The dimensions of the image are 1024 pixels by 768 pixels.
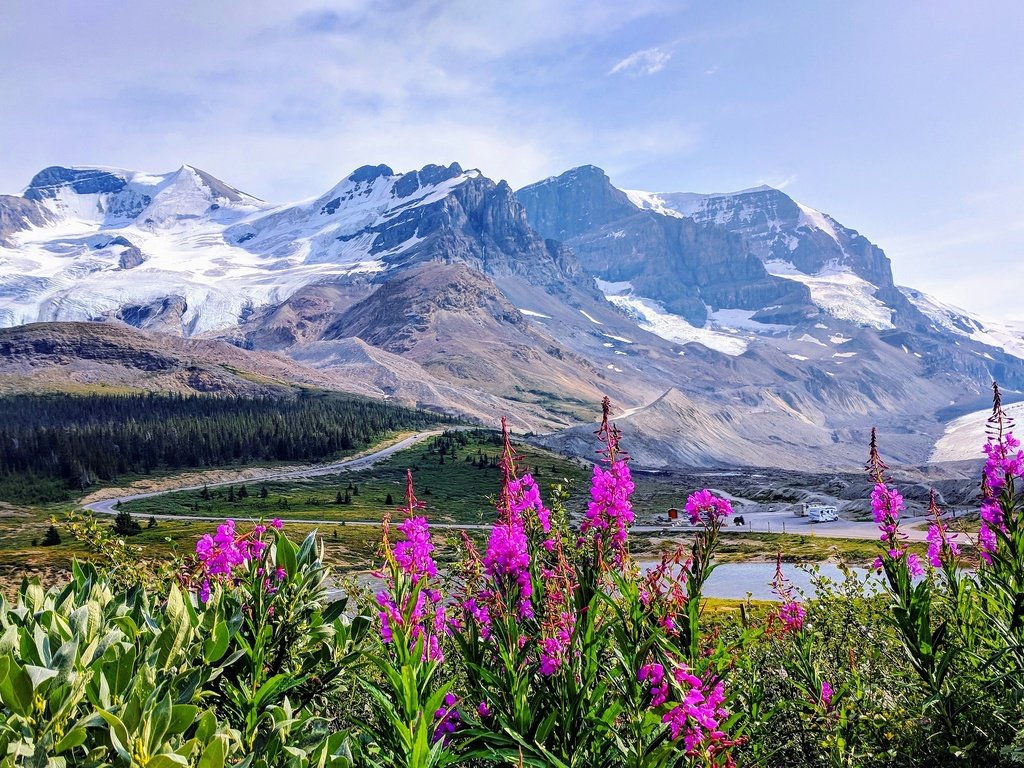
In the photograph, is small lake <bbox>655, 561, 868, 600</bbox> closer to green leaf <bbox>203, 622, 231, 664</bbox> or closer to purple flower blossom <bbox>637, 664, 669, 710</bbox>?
purple flower blossom <bbox>637, 664, 669, 710</bbox>

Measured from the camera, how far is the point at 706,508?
5.86m

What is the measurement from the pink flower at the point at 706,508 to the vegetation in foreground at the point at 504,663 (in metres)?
0.02

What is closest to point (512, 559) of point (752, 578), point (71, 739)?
point (71, 739)

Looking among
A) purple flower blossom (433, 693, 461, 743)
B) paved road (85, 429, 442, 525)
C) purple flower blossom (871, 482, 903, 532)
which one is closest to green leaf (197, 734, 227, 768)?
purple flower blossom (433, 693, 461, 743)

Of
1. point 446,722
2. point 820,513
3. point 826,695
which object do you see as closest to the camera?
point 446,722

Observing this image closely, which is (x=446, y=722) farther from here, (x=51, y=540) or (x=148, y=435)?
(x=148, y=435)

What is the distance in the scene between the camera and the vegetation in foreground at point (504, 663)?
3273 mm

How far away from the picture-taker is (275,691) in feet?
14.4

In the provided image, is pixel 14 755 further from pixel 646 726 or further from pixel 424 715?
pixel 646 726

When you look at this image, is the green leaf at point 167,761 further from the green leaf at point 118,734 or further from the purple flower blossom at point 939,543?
the purple flower blossom at point 939,543

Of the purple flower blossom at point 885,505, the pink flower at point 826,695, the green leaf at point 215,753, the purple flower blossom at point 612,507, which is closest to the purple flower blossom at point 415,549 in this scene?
the purple flower blossom at point 612,507

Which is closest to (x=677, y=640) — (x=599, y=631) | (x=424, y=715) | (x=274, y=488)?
(x=599, y=631)

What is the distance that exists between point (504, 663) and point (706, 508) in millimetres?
2153

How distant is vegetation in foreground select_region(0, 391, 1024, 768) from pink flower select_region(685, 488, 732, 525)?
0.07ft
